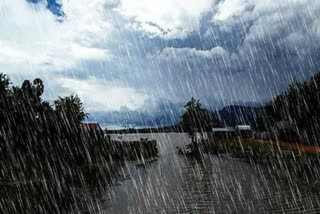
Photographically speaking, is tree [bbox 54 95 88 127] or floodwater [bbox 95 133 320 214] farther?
tree [bbox 54 95 88 127]

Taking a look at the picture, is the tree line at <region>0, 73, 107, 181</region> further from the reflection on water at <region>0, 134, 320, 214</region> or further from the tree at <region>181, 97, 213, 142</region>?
the tree at <region>181, 97, 213, 142</region>

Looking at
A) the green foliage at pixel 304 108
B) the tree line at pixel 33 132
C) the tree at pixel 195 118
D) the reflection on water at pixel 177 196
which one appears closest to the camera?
the reflection on water at pixel 177 196

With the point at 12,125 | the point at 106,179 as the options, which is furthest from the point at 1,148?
the point at 106,179

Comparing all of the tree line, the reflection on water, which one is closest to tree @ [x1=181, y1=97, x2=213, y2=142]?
the tree line

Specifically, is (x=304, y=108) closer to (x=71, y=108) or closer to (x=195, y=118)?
(x=195, y=118)

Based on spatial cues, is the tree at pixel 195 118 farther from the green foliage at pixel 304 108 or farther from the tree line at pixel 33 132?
the tree line at pixel 33 132

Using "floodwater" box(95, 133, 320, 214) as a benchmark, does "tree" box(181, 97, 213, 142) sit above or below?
above

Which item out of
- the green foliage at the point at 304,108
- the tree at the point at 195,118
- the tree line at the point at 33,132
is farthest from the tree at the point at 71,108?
the green foliage at the point at 304,108

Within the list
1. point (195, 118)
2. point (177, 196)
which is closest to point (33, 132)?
point (177, 196)

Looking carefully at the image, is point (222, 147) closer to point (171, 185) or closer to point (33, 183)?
point (171, 185)

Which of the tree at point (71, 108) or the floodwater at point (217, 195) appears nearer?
the floodwater at point (217, 195)

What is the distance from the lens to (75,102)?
50875 millimetres

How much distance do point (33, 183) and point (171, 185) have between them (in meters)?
7.52

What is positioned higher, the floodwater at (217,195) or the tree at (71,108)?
the tree at (71,108)
